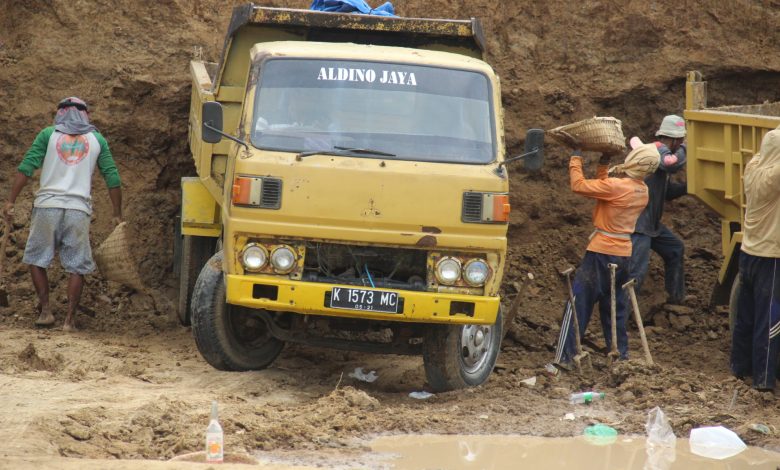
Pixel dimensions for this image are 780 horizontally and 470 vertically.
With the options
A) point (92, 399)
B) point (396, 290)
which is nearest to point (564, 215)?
point (396, 290)

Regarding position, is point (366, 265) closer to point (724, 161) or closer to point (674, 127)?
point (724, 161)

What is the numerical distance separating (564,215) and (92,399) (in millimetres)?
5984

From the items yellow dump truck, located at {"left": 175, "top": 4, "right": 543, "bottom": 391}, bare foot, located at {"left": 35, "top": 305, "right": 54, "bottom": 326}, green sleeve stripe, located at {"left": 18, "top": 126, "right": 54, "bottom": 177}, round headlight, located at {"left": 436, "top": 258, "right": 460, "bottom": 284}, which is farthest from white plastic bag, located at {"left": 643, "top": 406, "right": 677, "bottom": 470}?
green sleeve stripe, located at {"left": 18, "top": 126, "right": 54, "bottom": 177}

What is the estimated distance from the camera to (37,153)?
1023 centimetres

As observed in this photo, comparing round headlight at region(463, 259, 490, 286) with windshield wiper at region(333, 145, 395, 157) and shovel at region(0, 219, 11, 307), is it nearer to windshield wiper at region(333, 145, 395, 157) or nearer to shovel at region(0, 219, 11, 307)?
windshield wiper at region(333, 145, 395, 157)

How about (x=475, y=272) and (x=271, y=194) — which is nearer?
(x=271, y=194)

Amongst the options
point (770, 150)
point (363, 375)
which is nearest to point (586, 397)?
point (363, 375)

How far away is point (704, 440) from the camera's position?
7566 mm

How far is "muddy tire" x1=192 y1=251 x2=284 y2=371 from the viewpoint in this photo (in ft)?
28.4

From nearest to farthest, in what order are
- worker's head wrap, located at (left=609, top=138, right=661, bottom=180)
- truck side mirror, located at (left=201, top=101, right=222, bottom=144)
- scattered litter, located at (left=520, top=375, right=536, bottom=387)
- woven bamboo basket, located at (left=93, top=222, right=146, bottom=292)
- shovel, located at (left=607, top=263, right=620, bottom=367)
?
truck side mirror, located at (left=201, top=101, right=222, bottom=144) → scattered litter, located at (left=520, top=375, right=536, bottom=387) → shovel, located at (left=607, top=263, right=620, bottom=367) → worker's head wrap, located at (left=609, top=138, right=661, bottom=180) → woven bamboo basket, located at (left=93, top=222, right=146, bottom=292)

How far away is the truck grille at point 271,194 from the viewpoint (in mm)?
8000

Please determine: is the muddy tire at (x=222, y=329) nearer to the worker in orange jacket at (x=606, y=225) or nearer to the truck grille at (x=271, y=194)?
the truck grille at (x=271, y=194)

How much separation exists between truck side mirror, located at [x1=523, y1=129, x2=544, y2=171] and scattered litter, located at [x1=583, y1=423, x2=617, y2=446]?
5.89ft

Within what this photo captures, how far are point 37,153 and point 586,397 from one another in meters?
4.79
